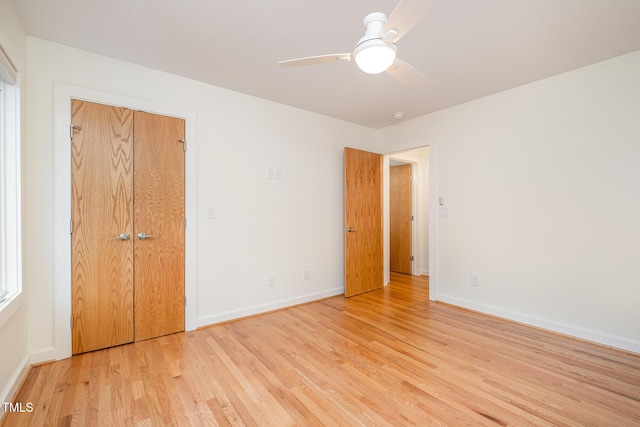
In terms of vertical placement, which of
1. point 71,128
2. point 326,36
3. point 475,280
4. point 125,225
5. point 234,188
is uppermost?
point 326,36

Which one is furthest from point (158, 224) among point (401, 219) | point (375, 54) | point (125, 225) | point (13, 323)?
point (401, 219)

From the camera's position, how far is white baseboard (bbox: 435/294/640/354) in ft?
7.59

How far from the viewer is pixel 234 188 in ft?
9.86

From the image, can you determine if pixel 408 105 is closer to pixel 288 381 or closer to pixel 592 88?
pixel 592 88

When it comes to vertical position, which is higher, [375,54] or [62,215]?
[375,54]

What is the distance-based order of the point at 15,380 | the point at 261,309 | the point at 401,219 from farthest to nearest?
the point at 401,219 → the point at 261,309 → the point at 15,380

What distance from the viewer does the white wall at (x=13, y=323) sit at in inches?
64.7

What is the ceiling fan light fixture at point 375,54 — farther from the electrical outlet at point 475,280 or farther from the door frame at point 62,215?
the electrical outlet at point 475,280

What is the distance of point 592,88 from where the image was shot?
8.10 ft

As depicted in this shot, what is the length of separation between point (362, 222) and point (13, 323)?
3.46m

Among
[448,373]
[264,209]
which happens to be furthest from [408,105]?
[448,373]

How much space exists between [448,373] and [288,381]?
1.15 meters

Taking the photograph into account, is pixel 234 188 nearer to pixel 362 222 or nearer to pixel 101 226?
pixel 101 226

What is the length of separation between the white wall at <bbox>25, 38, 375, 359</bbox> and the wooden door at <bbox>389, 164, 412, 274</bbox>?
4.98 ft
